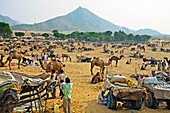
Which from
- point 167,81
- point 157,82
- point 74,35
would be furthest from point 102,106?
point 74,35

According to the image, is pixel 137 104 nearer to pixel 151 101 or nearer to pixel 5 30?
pixel 151 101

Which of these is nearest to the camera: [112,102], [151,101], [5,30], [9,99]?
[9,99]

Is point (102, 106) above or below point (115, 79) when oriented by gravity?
below

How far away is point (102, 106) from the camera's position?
43.4 feet

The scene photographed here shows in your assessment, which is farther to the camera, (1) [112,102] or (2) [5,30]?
(2) [5,30]

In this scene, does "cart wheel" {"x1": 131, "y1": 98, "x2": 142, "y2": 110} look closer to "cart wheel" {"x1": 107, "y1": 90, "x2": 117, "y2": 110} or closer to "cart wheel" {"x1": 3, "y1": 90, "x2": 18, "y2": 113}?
"cart wheel" {"x1": 107, "y1": 90, "x2": 117, "y2": 110}

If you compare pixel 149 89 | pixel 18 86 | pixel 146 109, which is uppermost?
pixel 18 86

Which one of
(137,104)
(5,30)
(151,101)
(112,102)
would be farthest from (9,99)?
(5,30)

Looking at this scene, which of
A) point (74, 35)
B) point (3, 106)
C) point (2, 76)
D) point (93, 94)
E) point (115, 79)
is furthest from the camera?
point (74, 35)

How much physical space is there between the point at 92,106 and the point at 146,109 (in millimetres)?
2584

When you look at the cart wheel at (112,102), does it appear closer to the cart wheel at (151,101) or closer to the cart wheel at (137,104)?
the cart wheel at (137,104)

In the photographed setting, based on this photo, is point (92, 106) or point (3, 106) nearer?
point (3, 106)

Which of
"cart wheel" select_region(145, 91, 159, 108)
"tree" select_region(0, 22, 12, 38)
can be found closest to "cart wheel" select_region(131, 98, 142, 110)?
"cart wheel" select_region(145, 91, 159, 108)

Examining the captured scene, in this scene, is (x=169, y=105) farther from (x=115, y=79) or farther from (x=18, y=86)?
(x=18, y=86)
